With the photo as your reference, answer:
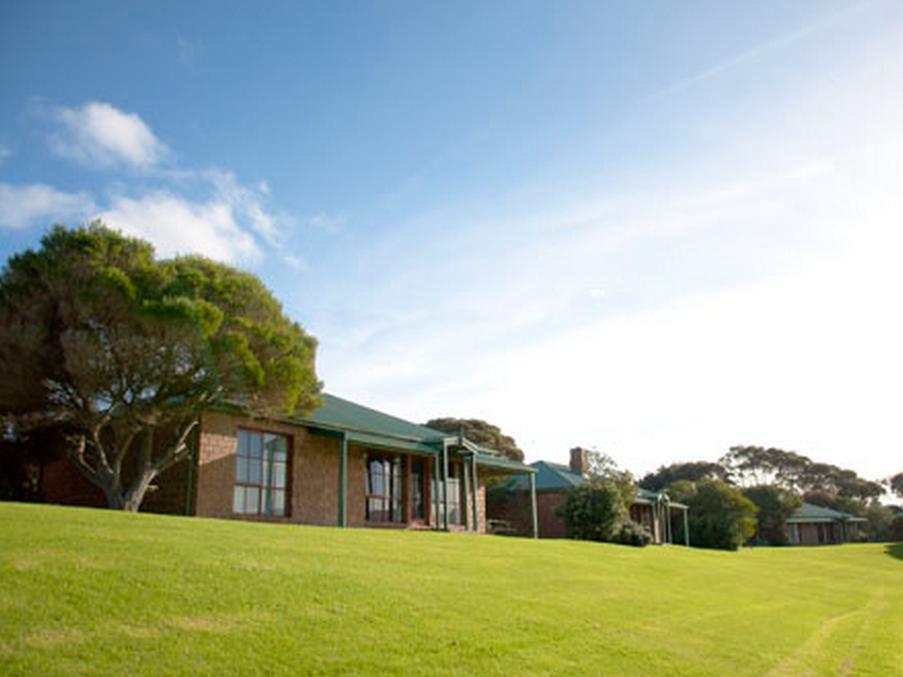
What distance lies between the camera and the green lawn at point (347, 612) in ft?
23.7

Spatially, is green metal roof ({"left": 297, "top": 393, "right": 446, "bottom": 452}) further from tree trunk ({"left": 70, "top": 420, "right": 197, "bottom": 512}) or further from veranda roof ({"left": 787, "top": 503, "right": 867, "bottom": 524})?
veranda roof ({"left": 787, "top": 503, "right": 867, "bottom": 524})

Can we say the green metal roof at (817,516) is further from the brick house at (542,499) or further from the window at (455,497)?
the window at (455,497)

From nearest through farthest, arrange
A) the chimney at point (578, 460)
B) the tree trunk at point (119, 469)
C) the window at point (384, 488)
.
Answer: the tree trunk at point (119, 469) < the window at point (384, 488) < the chimney at point (578, 460)

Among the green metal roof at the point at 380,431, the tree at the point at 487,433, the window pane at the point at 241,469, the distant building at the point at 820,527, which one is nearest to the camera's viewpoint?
the window pane at the point at 241,469

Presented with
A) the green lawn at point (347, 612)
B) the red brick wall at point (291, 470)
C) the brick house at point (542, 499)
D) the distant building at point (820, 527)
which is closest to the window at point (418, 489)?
the red brick wall at point (291, 470)

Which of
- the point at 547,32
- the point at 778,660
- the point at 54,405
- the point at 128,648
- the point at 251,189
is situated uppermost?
the point at 547,32

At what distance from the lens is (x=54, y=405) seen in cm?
1788

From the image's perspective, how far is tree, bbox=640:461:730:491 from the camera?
8369cm

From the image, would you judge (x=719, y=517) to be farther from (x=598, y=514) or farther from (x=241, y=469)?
(x=241, y=469)

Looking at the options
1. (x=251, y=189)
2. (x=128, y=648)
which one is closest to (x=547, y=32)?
(x=251, y=189)

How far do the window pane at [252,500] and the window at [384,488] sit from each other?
4.98 m

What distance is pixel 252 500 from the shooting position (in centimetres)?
2178

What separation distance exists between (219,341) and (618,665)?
11.9 meters

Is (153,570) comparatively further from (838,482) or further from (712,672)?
(838,482)
